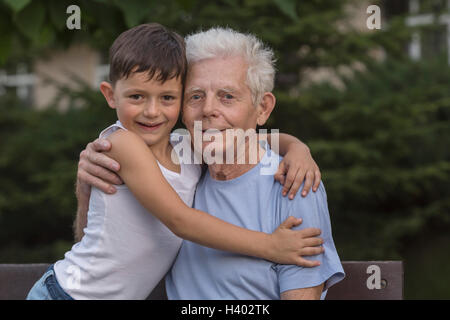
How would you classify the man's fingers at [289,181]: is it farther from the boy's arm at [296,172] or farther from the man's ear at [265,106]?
the man's ear at [265,106]

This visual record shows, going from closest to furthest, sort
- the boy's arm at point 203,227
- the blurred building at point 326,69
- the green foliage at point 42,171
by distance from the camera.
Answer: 1. the boy's arm at point 203,227
2. the green foliage at point 42,171
3. the blurred building at point 326,69

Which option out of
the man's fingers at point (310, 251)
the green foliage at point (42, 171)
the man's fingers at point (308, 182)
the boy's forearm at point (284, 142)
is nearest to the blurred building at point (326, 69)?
the green foliage at point (42, 171)

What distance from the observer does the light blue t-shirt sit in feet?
5.56

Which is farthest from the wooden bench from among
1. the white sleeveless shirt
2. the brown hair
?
the brown hair

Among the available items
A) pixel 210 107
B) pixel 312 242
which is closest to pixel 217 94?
pixel 210 107

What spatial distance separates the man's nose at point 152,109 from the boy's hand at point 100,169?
155 mm

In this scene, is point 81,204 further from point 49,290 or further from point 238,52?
point 238,52

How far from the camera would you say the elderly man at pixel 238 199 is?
1.71 m

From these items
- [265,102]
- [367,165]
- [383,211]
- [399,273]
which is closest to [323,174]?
[367,165]

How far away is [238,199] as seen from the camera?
1.82 m

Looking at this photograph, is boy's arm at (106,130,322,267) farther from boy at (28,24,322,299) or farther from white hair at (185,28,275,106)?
white hair at (185,28,275,106)

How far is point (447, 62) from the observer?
17.9ft

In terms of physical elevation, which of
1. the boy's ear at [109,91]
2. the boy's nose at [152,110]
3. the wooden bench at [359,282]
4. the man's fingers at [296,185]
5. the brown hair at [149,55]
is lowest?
the wooden bench at [359,282]

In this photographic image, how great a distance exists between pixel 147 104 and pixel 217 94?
225 mm
